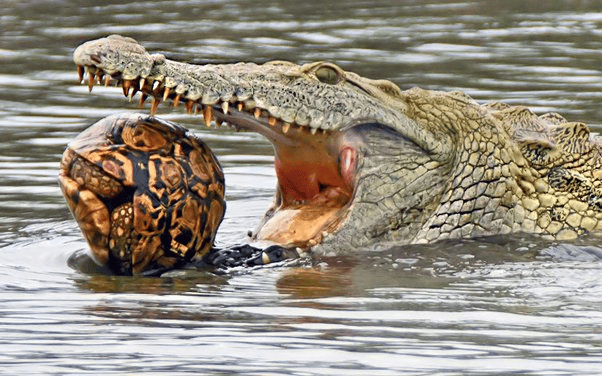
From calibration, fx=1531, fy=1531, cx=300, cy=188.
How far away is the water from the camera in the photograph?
4.99 metres

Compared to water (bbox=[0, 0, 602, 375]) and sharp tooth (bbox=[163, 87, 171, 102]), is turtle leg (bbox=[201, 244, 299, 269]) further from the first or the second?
sharp tooth (bbox=[163, 87, 171, 102])

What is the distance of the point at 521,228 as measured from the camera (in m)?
7.67

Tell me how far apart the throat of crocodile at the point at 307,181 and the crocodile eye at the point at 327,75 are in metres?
0.25

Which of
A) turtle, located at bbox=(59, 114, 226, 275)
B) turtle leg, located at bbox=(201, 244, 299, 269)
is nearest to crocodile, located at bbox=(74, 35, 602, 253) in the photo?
turtle leg, located at bbox=(201, 244, 299, 269)

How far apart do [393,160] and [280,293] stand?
128 cm

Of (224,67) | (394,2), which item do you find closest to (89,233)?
(224,67)

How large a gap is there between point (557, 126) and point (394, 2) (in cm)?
1011

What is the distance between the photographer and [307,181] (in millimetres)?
7449

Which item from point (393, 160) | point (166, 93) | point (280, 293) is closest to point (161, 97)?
point (166, 93)

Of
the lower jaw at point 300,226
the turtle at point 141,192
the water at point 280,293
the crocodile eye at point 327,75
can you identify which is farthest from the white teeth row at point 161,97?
the water at point 280,293

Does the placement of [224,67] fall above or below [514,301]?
above

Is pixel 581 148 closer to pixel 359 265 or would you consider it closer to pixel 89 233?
pixel 359 265

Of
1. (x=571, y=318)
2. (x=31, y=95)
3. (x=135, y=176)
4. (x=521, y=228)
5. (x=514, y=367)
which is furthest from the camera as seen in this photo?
(x=31, y=95)

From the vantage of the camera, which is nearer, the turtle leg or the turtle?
the turtle
